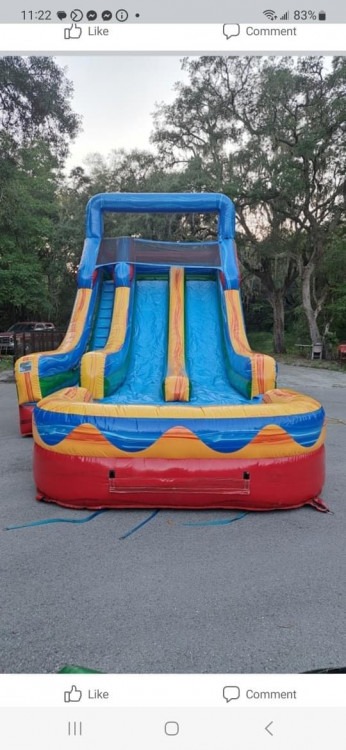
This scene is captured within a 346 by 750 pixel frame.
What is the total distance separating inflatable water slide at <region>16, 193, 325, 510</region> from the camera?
306 centimetres

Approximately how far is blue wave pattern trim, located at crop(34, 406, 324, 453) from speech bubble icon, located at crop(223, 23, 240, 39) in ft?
6.85

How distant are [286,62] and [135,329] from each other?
33.8ft

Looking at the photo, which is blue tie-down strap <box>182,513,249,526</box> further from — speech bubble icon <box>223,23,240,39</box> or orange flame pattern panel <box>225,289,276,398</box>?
speech bubble icon <box>223,23,240,39</box>

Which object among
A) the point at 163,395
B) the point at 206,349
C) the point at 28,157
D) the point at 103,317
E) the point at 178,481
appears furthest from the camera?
the point at 28,157

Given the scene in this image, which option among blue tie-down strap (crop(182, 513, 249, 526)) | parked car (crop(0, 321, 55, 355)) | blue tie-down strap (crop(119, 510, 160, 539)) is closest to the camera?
blue tie-down strap (crop(119, 510, 160, 539))

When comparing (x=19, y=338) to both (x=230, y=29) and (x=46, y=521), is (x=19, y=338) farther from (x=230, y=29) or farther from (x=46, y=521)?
(x=230, y=29)

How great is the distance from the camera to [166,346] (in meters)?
6.09

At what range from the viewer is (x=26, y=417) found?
4.95m

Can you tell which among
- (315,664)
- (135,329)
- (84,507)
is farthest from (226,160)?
(315,664)

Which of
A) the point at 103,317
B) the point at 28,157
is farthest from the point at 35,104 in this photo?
the point at 103,317
